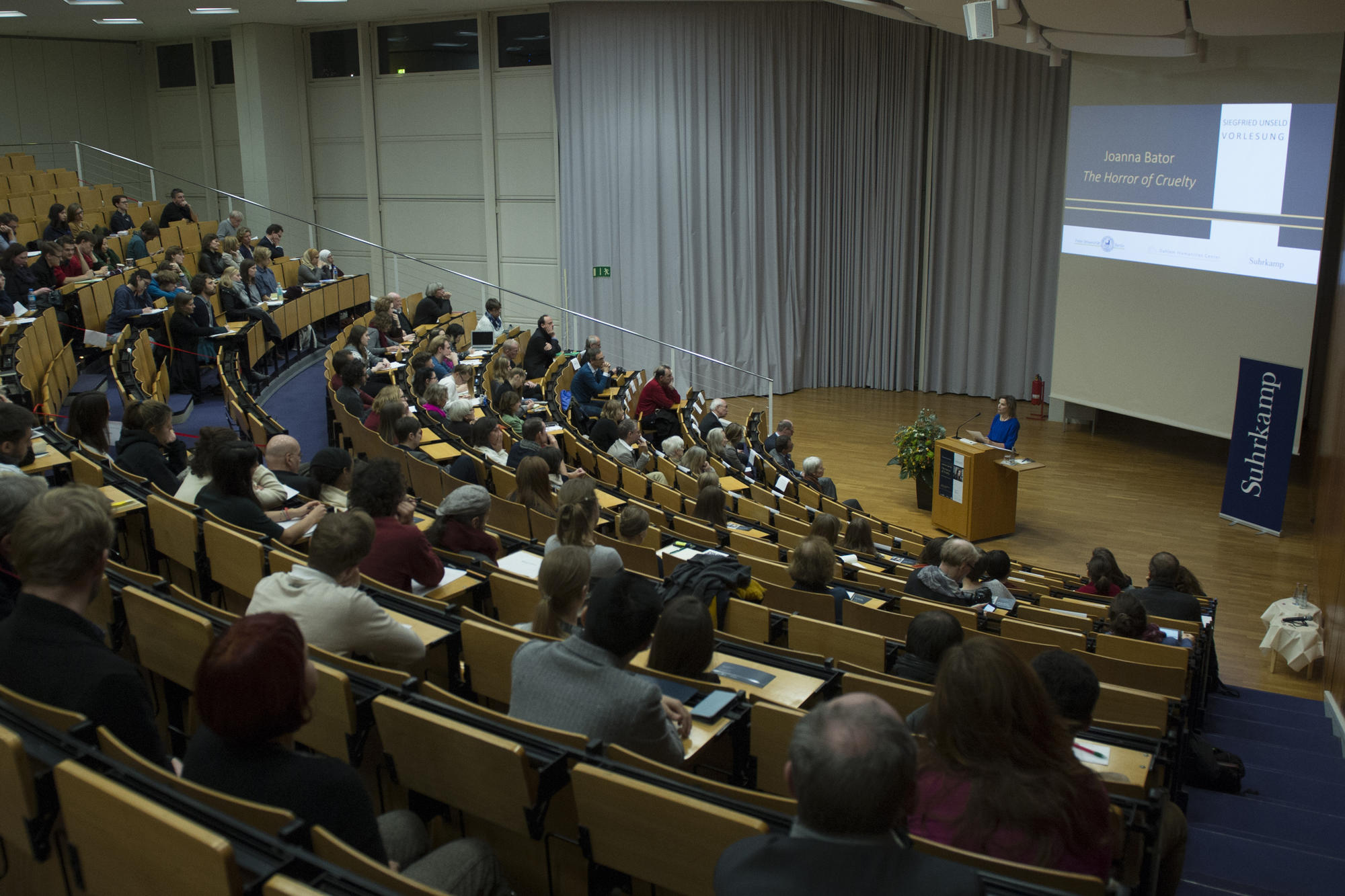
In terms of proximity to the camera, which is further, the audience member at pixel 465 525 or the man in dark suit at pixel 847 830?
the audience member at pixel 465 525

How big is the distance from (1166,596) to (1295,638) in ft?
6.13

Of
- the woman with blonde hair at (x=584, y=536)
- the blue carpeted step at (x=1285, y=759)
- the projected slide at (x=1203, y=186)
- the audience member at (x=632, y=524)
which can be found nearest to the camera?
the woman with blonde hair at (x=584, y=536)

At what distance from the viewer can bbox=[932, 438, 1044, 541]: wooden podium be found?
10477 millimetres

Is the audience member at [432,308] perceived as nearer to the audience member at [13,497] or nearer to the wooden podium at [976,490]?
the wooden podium at [976,490]

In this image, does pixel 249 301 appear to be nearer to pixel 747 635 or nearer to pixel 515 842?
pixel 747 635

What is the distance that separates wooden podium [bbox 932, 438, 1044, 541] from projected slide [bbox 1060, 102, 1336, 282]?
11.3ft

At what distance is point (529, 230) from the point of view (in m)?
16.2

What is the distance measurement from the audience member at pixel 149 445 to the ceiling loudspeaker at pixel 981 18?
6720 mm

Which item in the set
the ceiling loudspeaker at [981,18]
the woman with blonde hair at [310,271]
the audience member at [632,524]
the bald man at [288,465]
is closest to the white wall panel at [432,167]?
the woman with blonde hair at [310,271]

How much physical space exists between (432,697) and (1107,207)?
40.1ft

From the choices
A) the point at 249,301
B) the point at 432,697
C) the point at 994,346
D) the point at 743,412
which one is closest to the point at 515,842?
the point at 432,697

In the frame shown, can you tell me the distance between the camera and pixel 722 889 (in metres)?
1.67

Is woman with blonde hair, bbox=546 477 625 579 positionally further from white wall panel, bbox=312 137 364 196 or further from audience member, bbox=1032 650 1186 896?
white wall panel, bbox=312 137 364 196

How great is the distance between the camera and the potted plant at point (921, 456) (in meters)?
11.3
